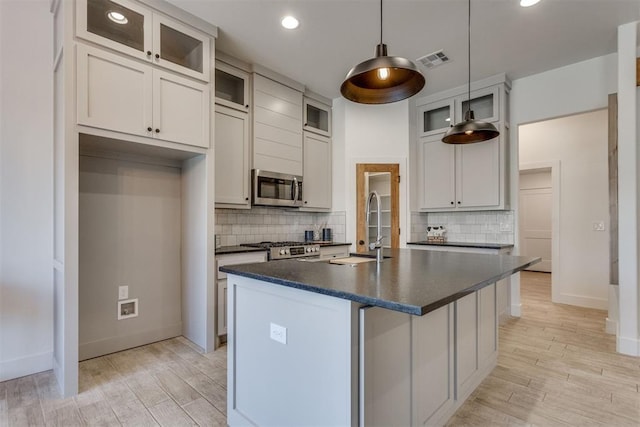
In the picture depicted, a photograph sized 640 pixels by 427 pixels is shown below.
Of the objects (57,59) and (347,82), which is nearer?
(347,82)

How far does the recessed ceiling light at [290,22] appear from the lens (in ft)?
9.25

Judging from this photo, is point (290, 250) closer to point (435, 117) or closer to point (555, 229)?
point (435, 117)

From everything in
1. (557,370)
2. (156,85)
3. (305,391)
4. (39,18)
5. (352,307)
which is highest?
(39,18)

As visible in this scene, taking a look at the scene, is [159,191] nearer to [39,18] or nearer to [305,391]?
[39,18]

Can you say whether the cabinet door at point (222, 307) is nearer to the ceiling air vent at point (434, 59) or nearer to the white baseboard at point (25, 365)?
the white baseboard at point (25, 365)

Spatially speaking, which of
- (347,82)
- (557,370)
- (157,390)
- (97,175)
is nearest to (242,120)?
(97,175)

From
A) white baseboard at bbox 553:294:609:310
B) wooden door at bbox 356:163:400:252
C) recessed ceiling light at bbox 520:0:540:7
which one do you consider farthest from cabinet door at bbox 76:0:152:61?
white baseboard at bbox 553:294:609:310

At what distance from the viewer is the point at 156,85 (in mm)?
2604

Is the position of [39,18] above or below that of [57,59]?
above

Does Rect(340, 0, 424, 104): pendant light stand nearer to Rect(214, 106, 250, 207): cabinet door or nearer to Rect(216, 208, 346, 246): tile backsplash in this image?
Rect(214, 106, 250, 207): cabinet door

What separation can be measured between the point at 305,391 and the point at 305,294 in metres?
0.44

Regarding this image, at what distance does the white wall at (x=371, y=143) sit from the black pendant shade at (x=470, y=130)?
161 cm

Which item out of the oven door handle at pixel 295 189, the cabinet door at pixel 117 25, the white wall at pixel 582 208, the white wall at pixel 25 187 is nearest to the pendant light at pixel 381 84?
the cabinet door at pixel 117 25

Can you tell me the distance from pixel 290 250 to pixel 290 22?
7.28 feet
